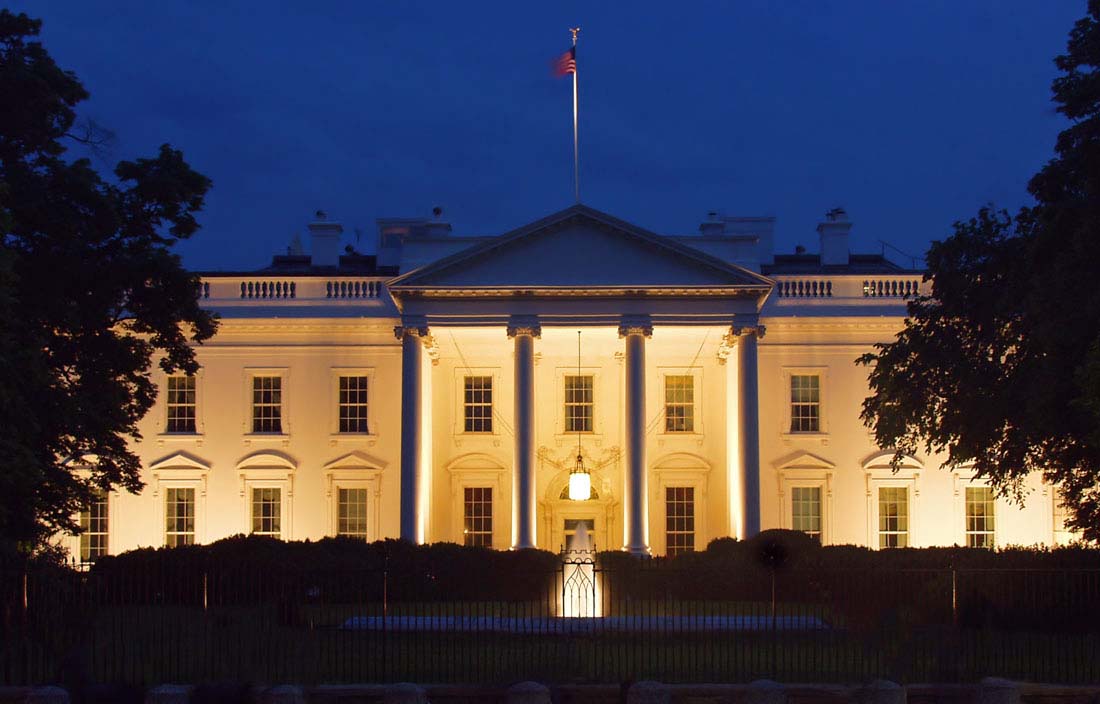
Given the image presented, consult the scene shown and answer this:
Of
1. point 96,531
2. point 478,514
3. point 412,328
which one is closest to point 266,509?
point 96,531

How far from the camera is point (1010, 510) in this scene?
124 ft

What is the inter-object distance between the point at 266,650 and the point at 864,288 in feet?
80.8

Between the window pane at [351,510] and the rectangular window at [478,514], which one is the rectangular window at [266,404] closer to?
the window pane at [351,510]

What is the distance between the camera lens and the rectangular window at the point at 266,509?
38.5 meters

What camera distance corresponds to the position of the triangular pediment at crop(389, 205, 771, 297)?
34375 mm

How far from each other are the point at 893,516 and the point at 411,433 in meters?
14.2

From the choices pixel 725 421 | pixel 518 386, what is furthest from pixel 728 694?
pixel 725 421

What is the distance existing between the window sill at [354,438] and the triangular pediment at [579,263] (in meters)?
5.96

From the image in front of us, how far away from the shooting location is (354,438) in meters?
38.8

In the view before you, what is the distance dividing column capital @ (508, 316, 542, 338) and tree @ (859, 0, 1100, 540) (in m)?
9.23

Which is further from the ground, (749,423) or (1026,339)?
(1026,339)

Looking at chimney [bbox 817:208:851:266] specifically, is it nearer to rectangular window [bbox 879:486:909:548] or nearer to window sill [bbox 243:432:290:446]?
rectangular window [bbox 879:486:909:548]

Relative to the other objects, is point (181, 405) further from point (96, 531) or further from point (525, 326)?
point (525, 326)

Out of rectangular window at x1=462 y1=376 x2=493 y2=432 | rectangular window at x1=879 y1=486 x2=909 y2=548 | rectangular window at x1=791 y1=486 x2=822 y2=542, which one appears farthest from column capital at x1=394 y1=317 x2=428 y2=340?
rectangular window at x1=879 y1=486 x2=909 y2=548
